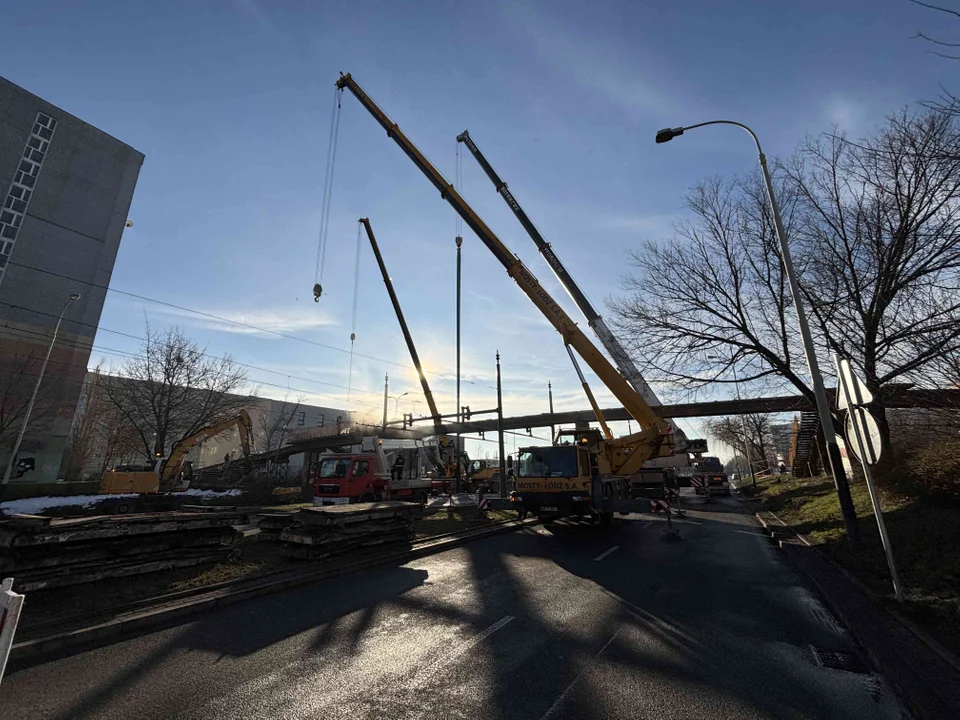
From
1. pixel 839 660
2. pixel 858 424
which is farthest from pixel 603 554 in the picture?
pixel 858 424

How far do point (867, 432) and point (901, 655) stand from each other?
2.57 meters

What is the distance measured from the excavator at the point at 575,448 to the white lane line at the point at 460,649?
7.86m

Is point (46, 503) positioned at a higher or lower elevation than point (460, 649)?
higher

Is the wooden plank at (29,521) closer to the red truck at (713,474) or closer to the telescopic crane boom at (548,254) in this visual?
the telescopic crane boom at (548,254)

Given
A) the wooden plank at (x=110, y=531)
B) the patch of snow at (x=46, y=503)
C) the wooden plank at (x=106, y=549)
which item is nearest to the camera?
the wooden plank at (x=110, y=531)

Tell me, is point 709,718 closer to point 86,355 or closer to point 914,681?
point 914,681

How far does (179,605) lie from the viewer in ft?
20.4

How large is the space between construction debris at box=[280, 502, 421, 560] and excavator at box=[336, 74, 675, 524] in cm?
479

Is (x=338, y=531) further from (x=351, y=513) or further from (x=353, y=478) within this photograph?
(x=353, y=478)

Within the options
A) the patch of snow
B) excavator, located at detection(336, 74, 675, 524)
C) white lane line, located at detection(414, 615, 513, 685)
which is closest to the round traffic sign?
white lane line, located at detection(414, 615, 513, 685)

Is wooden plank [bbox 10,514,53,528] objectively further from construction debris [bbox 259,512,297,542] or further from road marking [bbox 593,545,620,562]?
road marking [bbox 593,545,620,562]

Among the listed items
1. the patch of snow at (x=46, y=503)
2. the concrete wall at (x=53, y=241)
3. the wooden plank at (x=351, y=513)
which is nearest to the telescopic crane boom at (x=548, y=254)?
the wooden plank at (x=351, y=513)

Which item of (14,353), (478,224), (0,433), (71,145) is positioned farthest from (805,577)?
(71,145)

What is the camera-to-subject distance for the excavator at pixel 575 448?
44.5ft
